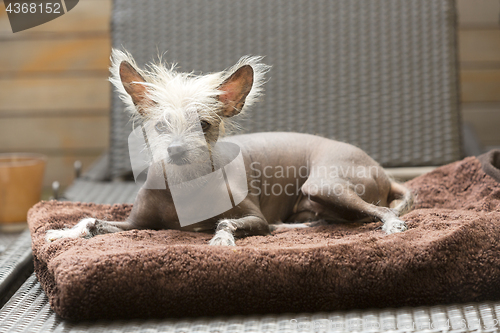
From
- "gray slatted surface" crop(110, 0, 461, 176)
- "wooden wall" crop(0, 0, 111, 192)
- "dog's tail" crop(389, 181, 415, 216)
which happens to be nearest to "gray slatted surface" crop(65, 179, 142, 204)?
"gray slatted surface" crop(110, 0, 461, 176)

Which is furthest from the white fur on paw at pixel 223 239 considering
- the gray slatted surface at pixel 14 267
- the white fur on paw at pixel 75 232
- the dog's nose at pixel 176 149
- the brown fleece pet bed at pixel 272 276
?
the gray slatted surface at pixel 14 267

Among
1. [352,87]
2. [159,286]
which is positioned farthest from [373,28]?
[159,286]

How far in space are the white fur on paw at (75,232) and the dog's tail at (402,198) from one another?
32.5 inches

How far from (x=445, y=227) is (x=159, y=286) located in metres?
0.65

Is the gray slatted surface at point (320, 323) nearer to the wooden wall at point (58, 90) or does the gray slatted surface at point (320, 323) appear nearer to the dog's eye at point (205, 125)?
the dog's eye at point (205, 125)

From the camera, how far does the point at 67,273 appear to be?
0.89 metres

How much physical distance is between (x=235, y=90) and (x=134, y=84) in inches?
9.3

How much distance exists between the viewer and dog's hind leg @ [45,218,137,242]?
1.13 meters

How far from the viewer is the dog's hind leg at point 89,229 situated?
44.5 inches

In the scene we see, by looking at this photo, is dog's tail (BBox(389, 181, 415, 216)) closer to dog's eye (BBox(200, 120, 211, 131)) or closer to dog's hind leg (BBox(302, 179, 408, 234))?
dog's hind leg (BBox(302, 179, 408, 234))

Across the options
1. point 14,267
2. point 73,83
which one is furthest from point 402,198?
point 73,83

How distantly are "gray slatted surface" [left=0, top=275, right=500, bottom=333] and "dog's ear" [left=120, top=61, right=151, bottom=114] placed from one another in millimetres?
501

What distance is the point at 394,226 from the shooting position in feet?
3.75

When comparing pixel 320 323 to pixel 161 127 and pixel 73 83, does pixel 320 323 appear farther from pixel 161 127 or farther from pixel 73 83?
pixel 73 83
